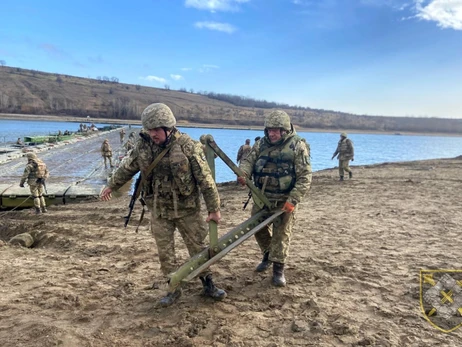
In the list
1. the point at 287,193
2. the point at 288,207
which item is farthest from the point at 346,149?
the point at 288,207

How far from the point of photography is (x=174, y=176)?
179 inches

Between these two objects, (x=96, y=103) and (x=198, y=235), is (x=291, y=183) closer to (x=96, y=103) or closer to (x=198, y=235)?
(x=198, y=235)

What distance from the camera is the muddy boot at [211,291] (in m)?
4.80

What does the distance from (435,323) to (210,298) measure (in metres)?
2.65

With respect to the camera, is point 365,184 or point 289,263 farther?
point 365,184

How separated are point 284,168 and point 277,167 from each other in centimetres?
10

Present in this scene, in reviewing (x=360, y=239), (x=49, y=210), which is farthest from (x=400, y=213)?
(x=49, y=210)

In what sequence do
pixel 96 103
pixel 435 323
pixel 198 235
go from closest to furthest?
pixel 435 323 < pixel 198 235 < pixel 96 103

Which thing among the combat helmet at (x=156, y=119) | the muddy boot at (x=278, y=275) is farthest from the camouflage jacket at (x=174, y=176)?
the muddy boot at (x=278, y=275)

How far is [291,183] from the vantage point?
5402 mm

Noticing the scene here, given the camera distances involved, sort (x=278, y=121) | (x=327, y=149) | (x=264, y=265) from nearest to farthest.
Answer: (x=278, y=121) < (x=264, y=265) < (x=327, y=149)

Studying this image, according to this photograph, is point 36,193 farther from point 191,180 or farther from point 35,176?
point 191,180

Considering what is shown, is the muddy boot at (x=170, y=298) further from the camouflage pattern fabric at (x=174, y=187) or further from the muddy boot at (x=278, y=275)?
the muddy boot at (x=278, y=275)

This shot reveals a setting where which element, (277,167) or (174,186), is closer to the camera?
(174,186)
